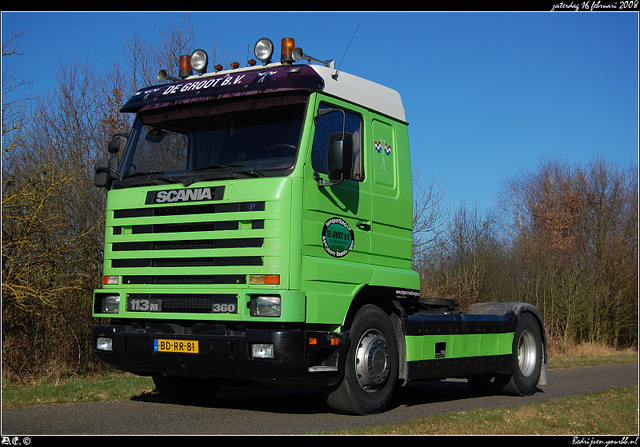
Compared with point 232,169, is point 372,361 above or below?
below

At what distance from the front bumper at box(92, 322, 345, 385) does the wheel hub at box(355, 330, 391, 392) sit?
0.43 metres

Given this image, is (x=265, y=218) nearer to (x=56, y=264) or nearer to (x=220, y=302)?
(x=220, y=302)

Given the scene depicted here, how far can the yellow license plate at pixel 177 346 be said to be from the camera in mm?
6945

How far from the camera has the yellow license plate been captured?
22.8 feet

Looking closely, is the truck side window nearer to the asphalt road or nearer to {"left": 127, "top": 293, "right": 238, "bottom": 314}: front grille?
{"left": 127, "top": 293, "right": 238, "bottom": 314}: front grille

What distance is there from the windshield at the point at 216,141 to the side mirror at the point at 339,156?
1.18ft

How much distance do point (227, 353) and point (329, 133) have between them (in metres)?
2.50

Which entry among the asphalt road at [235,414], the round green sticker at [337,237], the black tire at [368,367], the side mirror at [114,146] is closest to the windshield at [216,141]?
the side mirror at [114,146]

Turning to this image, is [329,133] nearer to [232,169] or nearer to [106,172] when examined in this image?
[232,169]

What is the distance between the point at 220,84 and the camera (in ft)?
25.1

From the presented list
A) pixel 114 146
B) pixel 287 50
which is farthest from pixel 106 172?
pixel 287 50

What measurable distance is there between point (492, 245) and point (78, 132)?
44.9ft

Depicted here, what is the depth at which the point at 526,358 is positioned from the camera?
10.7m

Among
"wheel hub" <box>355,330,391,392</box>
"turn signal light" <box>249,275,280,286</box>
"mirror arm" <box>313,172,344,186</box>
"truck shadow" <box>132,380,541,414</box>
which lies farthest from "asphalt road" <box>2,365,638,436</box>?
"mirror arm" <box>313,172,344,186</box>
